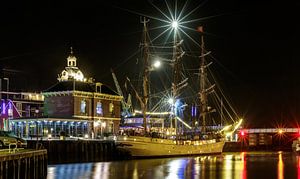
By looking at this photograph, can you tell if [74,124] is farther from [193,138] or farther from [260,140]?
[260,140]

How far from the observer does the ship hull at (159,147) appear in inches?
3642

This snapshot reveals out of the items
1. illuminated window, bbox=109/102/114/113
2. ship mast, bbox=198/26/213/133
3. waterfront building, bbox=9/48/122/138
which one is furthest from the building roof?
ship mast, bbox=198/26/213/133

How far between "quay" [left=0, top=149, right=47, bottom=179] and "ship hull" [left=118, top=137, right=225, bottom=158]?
1528 inches

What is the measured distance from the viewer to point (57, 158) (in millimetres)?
79438

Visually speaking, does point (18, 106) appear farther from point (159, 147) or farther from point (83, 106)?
point (159, 147)

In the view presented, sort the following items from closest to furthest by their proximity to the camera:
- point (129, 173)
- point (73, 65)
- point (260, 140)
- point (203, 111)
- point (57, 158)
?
point (129, 173) < point (57, 158) < point (73, 65) < point (203, 111) < point (260, 140)

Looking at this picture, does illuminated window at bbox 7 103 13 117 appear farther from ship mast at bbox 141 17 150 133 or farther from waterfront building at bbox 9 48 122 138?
ship mast at bbox 141 17 150 133

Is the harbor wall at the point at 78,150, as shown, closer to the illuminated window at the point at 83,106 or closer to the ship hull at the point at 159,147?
the ship hull at the point at 159,147

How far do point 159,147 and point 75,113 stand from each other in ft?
52.5

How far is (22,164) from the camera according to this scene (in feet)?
148

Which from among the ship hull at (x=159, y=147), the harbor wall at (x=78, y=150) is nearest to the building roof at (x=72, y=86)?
the harbor wall at (x=78, y=150)

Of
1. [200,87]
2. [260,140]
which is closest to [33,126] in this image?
[200,87]

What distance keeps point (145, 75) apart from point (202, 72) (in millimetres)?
26615

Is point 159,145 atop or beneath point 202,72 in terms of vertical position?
beneath
